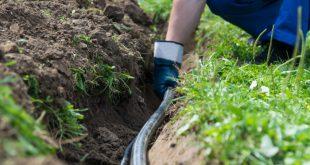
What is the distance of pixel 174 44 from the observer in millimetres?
3842

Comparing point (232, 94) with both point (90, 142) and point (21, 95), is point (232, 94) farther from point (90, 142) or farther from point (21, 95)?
point (21, 95)

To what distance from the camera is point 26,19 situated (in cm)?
329

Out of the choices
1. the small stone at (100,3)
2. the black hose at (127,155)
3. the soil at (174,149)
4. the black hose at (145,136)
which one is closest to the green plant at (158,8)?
the small stone at (100,3)

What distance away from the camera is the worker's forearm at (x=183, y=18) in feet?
12.7

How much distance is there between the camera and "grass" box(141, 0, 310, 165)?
2.12 metres

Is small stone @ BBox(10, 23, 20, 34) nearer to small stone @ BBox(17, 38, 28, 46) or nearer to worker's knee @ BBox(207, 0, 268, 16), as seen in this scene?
small stone @ BBox(17, 38, 28, 46)

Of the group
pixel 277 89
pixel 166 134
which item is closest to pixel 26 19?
pixel 166 134

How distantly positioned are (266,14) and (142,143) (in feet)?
5.84

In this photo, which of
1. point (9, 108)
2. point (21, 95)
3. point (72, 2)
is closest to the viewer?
point (9, 108)

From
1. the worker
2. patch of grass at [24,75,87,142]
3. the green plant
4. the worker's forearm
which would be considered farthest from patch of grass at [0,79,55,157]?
the green plant

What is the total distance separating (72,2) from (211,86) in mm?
1734

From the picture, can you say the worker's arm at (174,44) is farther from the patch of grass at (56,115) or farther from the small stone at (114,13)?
the patch of grass at (56,115)

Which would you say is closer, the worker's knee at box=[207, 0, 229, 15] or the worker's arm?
the worker's arm

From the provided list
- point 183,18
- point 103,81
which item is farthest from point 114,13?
point 103,81
